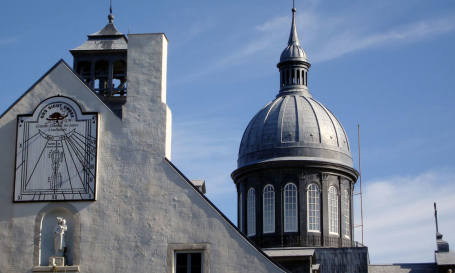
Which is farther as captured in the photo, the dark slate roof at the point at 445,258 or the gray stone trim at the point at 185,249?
the dark slate roof at the point at 445,258

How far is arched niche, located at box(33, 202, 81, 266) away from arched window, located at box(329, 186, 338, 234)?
3056cm

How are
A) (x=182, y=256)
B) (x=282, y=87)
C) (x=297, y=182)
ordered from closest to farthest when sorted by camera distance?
(x=182, y=256) → (x=297, y=182) → (x=282, y=87)

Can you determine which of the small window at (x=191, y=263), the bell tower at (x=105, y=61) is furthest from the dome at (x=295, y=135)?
the small window at (x=191, y=263)

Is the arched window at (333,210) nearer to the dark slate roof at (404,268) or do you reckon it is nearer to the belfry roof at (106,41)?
the dark slate roof at (404,268)

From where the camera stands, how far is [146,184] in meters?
34.4

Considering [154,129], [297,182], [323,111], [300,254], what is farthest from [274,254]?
[154,129]

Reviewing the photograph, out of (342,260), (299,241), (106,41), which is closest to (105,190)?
(106,41)

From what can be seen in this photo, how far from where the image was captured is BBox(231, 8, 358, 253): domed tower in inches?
2450

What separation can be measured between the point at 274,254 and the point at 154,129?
25.1 m

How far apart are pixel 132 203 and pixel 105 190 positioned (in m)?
1.08

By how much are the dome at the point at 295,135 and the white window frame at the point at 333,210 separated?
199 cm

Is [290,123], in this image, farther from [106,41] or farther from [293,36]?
[106,41]

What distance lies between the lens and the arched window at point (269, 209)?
206 ft

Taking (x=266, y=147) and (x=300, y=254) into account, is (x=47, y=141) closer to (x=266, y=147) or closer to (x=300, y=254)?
(x=300, y=254)
